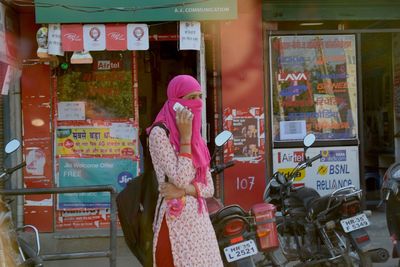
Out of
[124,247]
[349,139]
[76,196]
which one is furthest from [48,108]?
[349,139]

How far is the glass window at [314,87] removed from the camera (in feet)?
25.3

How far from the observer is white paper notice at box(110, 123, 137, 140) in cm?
750

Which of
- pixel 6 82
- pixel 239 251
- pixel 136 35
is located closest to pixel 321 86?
pixel 136 35

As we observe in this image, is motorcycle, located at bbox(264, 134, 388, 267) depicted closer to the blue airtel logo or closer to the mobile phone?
the mobile phone

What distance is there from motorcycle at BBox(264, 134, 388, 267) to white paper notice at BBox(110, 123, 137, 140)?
283 cm

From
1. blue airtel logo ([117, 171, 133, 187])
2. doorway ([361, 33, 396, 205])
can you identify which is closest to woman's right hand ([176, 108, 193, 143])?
blue airtel logo ([117, 171, 133, 187])

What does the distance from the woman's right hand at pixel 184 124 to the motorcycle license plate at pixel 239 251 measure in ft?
4.65

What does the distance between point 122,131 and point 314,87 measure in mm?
2770

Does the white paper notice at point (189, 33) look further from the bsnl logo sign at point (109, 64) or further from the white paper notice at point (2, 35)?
the white paper notice at point (2, 35)

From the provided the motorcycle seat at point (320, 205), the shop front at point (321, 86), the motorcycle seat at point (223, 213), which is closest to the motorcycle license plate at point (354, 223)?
the motorcycle seat at point (320, 205)

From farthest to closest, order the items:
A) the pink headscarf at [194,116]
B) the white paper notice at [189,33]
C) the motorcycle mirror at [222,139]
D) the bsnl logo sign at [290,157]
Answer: the bsnl logo sign at [290,157], the white paper notice at [189,33], the motorcycle mirror at [222,139], the pink headscarf at [194,116]

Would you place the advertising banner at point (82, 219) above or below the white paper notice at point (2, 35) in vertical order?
below

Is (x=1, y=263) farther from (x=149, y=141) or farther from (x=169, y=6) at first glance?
(x=169, y=6)

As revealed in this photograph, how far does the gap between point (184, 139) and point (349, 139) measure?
509 cm
